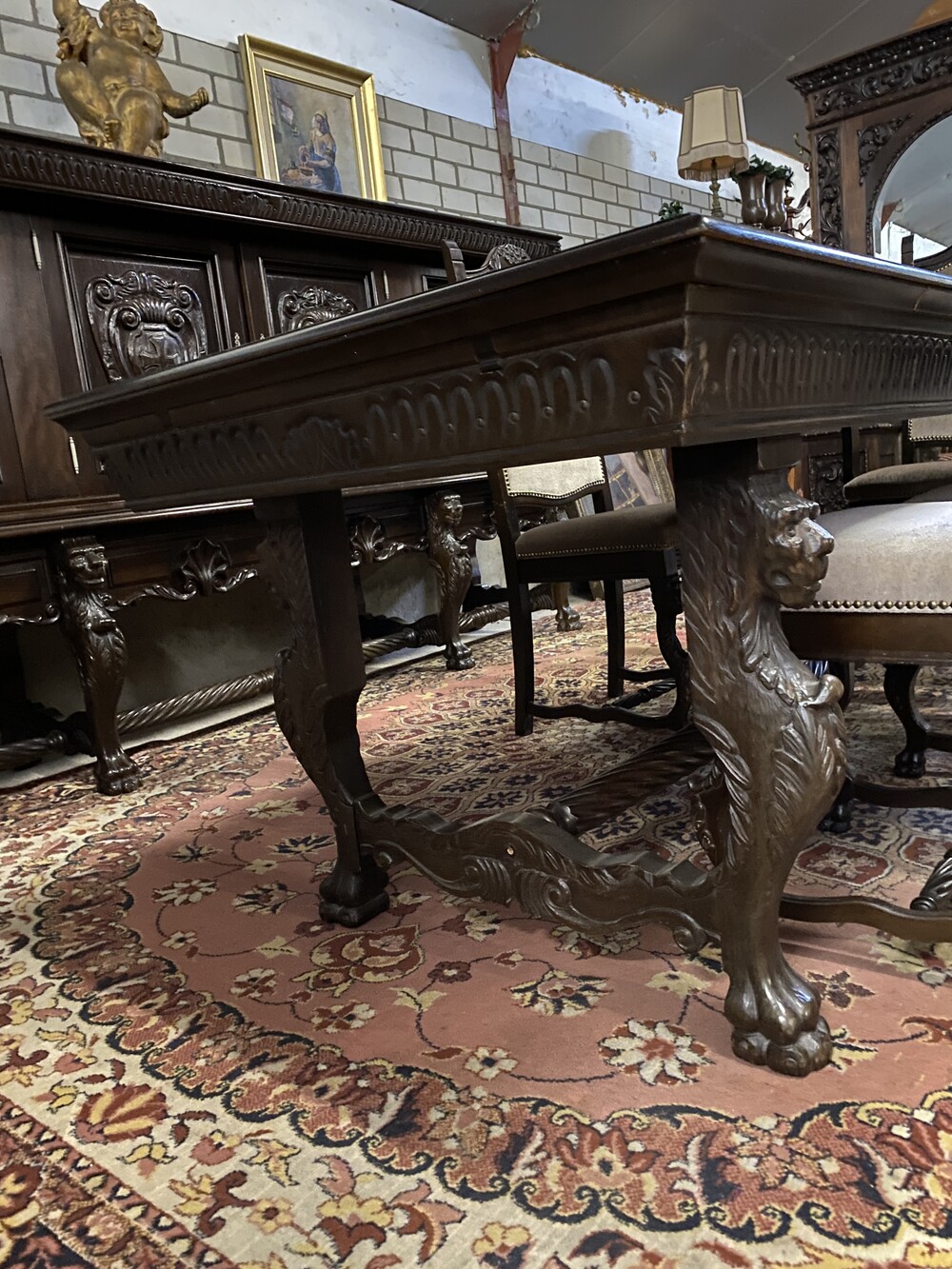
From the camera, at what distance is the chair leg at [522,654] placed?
2.35 metres

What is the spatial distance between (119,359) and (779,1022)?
272 cm

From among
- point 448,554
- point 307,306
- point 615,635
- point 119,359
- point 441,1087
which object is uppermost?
point 307,306

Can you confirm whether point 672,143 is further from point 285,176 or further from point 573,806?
point 573,806

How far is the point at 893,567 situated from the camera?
1.09 m

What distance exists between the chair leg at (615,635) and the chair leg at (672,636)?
0.21 metres

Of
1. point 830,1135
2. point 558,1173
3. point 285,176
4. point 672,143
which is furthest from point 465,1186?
point 672,143

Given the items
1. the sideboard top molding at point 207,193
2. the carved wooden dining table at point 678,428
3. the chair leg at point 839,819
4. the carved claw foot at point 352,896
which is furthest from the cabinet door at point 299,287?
the chair leg at point 839,819

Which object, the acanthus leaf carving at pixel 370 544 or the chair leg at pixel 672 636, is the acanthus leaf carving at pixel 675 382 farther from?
the acanthus leaf carving at pixel 370 544

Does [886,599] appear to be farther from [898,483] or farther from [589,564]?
[898,483]

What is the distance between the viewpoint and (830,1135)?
893 mm

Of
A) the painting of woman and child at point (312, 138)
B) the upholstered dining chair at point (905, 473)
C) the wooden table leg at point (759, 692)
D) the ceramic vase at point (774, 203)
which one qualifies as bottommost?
the wooden table leg at point (759, 692)

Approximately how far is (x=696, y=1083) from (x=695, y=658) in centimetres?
48

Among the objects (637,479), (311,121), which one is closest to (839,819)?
(637,479)

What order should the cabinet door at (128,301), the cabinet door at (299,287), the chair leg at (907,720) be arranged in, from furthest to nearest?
1. the cabinet door at (299,287)
2. the cabinet door at (128,301)
3. the chair leg at (907,720)
